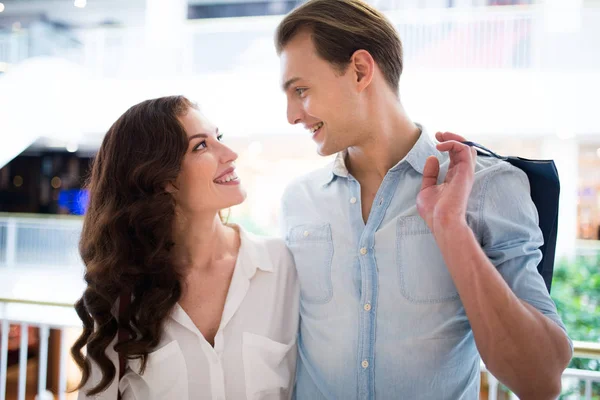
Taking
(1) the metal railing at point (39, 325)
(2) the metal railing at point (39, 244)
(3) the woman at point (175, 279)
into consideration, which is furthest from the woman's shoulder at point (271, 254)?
(2) the metal railing at point (39, 244)

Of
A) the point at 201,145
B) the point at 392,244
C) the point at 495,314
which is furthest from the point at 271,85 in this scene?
the point at 495,314

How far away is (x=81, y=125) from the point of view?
24.7 ft

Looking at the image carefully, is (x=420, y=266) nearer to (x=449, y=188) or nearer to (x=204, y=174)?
(x=449, y=188)

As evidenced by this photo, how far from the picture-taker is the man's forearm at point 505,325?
3.59ft

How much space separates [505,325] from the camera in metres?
1.10

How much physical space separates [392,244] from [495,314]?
31 centimetres

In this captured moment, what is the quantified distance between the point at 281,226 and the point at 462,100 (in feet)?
17.9

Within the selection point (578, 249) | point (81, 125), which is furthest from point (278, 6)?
point (578, 249)

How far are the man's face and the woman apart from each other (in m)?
0.31

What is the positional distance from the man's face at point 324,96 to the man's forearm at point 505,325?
417 millimetres

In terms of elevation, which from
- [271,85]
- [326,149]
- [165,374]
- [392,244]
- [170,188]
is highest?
[271,85]

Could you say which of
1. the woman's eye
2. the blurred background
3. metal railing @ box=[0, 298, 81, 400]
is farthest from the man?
the blurred background

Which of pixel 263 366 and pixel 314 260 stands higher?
pixel 314 260

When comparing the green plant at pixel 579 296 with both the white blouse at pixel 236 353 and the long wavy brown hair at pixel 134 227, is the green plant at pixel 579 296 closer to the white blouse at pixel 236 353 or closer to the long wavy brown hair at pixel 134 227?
the white blouse at pixel 236 353
